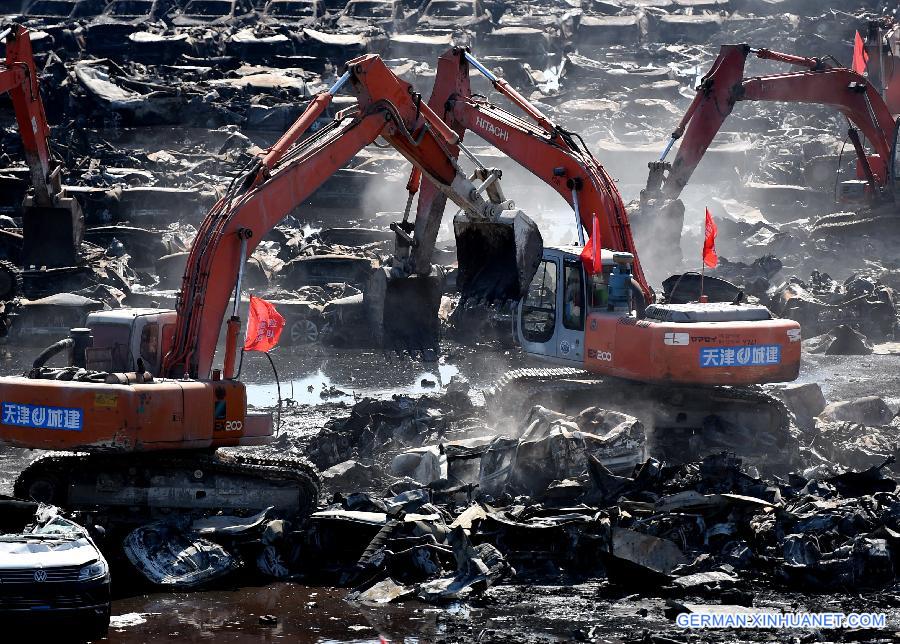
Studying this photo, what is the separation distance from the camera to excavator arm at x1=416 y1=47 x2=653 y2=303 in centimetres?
1689

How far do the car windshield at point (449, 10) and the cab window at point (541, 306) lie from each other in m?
25.8

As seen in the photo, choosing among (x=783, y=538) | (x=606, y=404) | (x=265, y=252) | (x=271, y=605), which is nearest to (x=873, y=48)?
(x=265, y=252)

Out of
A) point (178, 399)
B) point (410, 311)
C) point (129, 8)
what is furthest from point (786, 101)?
point (129, 8)

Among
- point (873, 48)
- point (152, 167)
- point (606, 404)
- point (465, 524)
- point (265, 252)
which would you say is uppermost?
point (873, 48)

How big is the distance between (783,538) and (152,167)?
76.8ft

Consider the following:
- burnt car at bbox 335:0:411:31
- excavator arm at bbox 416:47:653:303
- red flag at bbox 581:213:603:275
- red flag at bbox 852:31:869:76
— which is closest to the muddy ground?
red flag at bbox 581:213:603:275

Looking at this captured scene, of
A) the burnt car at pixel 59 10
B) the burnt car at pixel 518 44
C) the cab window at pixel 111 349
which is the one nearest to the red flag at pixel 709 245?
the cab window at pixel 111 349

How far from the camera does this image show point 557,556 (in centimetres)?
1152

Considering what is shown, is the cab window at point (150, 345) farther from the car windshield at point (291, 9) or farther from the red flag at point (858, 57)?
the car windshield at point (291, 9)

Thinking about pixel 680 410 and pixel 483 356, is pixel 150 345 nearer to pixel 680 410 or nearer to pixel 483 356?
pixel 680 410

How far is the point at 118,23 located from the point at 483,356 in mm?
22589

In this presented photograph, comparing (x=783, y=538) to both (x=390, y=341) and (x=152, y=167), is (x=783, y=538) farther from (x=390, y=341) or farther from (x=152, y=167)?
(x=152, y=167)

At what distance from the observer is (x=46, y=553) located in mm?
9547

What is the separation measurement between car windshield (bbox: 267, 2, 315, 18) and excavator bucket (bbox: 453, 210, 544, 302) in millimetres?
24981
